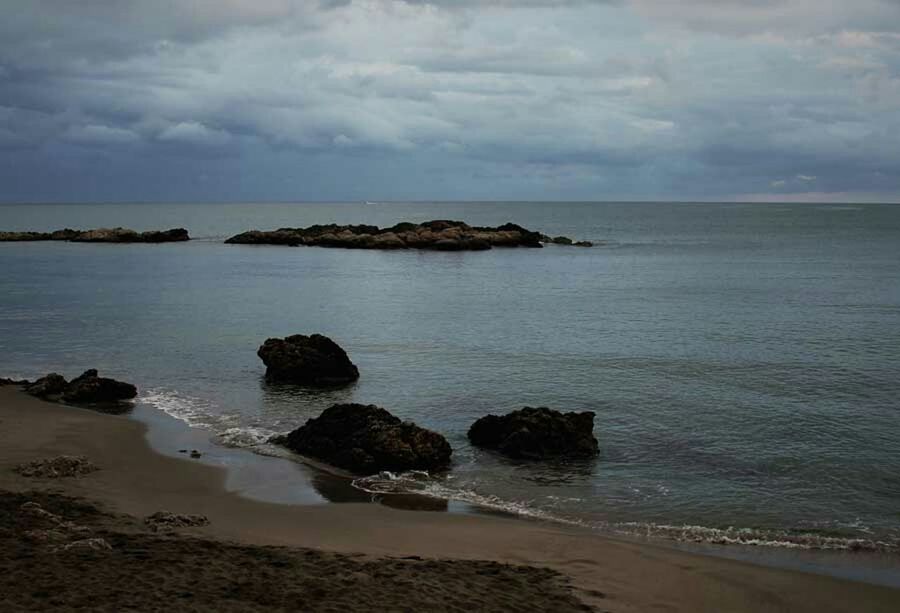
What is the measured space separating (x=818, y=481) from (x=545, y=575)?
28.1 ft

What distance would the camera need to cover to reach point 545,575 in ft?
41.3

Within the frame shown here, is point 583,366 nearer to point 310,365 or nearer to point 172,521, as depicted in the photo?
point 310,365

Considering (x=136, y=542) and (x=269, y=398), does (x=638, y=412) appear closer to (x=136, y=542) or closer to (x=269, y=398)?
(x=269, y=398)

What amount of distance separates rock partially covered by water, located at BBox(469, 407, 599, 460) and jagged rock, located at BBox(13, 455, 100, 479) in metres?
8.78

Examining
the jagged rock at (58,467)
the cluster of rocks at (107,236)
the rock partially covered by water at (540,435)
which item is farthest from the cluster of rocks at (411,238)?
the jagged rock at (58,467)

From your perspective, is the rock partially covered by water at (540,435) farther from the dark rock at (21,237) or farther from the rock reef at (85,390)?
the dark rock at (21,237)

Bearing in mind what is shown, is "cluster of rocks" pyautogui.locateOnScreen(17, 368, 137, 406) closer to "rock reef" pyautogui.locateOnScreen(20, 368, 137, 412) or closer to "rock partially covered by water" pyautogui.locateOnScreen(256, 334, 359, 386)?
"rock reef" pyautogui.locateOnScreen(20, 368, 137, 412)

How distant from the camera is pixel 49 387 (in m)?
25.7

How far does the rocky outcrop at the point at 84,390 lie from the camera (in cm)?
2527

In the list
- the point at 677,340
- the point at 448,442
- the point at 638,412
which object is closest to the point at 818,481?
the point at 638,412

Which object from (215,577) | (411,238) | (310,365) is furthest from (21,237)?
(215,577)

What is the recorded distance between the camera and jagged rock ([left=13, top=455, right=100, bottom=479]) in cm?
1717

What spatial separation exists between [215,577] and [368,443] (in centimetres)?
812

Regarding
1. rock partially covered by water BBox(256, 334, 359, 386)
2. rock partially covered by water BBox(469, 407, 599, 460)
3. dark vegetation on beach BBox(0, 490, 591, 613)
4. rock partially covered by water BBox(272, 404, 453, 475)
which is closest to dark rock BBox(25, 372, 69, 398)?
rock partially covered by water BBox(256, 334, 359, 386)
